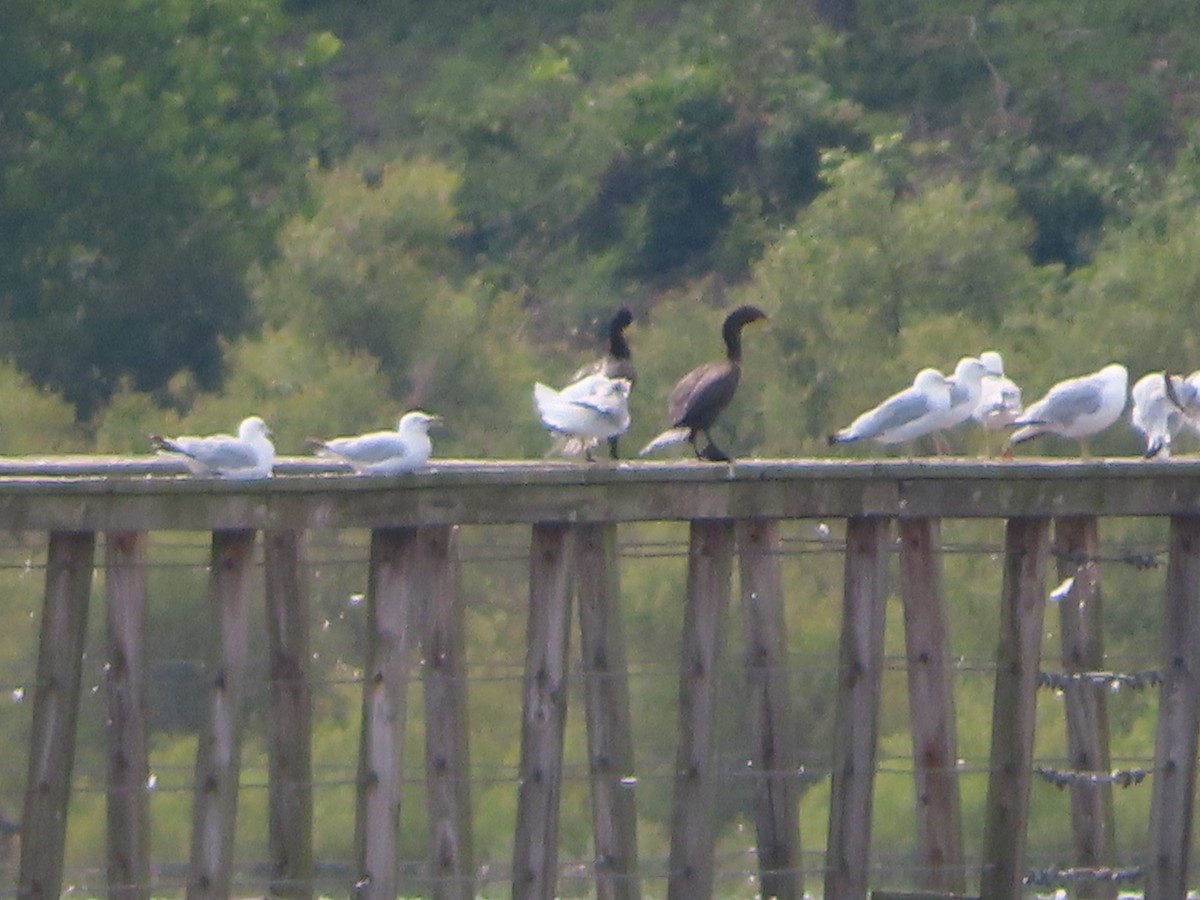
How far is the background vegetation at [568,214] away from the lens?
31469 mm

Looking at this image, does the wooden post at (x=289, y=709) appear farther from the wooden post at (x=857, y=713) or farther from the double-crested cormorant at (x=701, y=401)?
the wooden post at (x=857, y=713)

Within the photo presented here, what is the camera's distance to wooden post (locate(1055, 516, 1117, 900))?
11789 millimetres

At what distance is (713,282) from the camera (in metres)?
38.6

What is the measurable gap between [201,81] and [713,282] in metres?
7.20

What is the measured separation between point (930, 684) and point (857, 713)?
42 centimetres

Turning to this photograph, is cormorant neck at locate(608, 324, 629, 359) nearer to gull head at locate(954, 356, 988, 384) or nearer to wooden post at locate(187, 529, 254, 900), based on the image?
gull head at locate(954, 356, 988, 384)

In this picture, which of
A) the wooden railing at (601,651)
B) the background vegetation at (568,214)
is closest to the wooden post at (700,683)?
the wooden railing at (601,651)

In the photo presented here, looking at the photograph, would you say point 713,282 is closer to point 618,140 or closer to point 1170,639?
point 618,140

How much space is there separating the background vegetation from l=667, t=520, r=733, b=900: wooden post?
15.2 m

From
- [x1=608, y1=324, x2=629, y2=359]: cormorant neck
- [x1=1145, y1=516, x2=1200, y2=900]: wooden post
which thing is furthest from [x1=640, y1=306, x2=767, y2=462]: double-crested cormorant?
[x1=1145, y1=516, x2=1200, y2=900]: wooden post

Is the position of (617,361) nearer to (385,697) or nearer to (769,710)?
(769,710)

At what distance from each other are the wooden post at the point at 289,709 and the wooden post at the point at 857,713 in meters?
2.26

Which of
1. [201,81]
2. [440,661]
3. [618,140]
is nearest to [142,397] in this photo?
[201,81]

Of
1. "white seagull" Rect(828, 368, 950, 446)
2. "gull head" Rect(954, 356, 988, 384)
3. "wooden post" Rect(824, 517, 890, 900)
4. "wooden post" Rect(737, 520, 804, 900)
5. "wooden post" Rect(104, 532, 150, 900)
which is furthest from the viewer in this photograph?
"gull head" Rect(954, 356, 988, 384)
